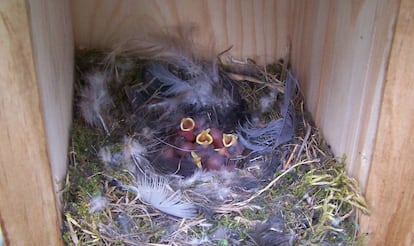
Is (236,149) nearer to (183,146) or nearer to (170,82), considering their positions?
(183,146)

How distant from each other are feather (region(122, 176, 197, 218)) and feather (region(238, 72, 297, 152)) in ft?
0.71

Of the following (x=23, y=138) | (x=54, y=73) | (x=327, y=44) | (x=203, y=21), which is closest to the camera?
(x=23, y=138)

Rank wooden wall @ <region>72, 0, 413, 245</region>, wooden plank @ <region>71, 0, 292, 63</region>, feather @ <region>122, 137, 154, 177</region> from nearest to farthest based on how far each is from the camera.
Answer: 1. wooden wall @ <region>72, 0, 413, 245</region>
2. feather @ <region>122, 137, 154, 177</region>
3. wooden plank @ <region>71, 0, 292, 63</region>

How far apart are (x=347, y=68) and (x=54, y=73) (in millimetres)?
529

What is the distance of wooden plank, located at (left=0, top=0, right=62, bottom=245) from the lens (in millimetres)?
711

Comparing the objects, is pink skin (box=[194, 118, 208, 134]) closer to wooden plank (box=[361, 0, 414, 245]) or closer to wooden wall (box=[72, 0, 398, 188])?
wooden wall (box=[72, 0, 398, 188])

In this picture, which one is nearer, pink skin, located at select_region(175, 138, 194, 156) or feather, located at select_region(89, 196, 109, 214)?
feather, located at select_region(89, 196, 109, 214)

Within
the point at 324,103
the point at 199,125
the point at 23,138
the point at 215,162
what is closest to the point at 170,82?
the point at 199,125

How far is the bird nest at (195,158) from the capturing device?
88 cm

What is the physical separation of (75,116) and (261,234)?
50 centimetres

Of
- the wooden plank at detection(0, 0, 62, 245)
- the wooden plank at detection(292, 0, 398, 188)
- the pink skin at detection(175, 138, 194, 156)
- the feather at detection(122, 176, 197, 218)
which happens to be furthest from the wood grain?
the wooden plank at detection(292, 0, 398, 188)

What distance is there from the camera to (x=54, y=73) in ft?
2.97

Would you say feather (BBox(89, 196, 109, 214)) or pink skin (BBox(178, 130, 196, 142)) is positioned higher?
pink skin (BBox(178, 130, 196, 142))

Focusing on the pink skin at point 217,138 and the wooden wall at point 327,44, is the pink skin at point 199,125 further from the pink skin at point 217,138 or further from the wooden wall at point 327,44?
the wooden wall at point 327,44
